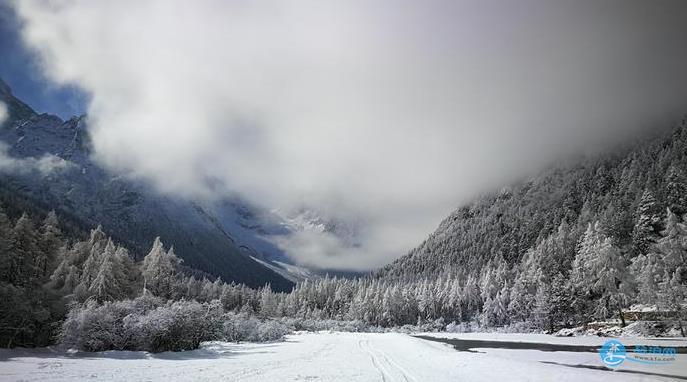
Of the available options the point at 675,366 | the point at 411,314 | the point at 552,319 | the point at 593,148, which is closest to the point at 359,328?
the point at 411,314

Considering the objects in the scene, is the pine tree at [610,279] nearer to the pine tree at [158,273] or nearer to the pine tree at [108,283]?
the pine tree at [158,273]

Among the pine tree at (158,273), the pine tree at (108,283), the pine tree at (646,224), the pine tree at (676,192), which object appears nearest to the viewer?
the pine tree at (108,283)

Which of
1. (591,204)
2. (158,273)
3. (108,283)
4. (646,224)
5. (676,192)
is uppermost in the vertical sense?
(591,204)

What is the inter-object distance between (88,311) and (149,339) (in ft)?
16.0

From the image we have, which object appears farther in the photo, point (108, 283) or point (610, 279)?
point (610, 279)

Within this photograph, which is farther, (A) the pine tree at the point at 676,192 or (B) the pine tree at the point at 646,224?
(A) the pine tree at the point at 676,192

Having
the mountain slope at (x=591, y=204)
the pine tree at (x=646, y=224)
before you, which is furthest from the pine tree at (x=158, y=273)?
the pine tree at (x=646, y=224)

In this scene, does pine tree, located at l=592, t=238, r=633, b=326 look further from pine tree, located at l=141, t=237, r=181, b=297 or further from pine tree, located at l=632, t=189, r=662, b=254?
pine tree, located at l=141, t=237, r=181, b=297

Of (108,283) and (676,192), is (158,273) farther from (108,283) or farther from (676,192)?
(676,192)

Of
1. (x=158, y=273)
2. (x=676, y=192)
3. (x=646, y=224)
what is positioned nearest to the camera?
(x=158, y=273)

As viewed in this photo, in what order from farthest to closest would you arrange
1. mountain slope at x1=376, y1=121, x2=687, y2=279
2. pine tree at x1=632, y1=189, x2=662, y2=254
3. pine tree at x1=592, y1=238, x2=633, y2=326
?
mountain slope at x1=376, y1=121, x2=687, y2=279 < pine tree at x1=632, y1=189, x2=662, y2=254 < pine tree at x1=592, y1=238, x2=633, y2=326

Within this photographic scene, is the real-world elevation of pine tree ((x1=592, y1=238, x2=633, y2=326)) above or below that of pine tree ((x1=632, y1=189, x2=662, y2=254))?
below

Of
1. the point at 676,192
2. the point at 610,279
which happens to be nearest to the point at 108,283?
the point at 610,279

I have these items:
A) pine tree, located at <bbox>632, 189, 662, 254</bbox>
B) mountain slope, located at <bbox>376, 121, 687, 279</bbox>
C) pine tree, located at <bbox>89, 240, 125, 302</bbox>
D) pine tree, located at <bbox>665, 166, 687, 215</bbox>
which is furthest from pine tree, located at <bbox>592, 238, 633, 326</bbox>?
pine tree, located at <bbox>89, 240, 125, 302</bbox>
